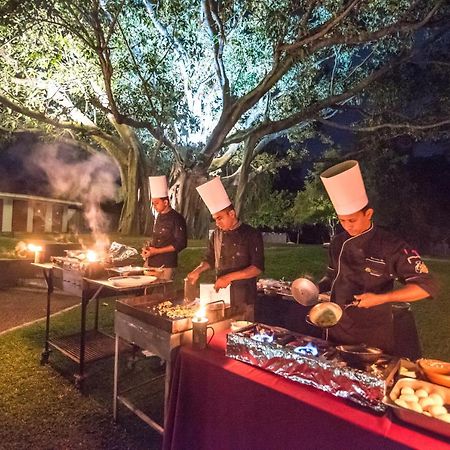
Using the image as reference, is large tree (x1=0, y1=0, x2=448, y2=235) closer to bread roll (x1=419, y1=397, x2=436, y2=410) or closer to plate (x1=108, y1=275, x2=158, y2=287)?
plate (x1=108, y1=275, x2=158, y2=287)

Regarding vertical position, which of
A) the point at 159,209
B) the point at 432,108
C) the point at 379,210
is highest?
the point at 432,108

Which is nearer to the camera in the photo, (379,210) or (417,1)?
(417,1)

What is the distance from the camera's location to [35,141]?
64.1 feet

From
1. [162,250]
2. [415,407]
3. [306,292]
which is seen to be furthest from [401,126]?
[415,407]

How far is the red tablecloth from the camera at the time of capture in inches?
60.0

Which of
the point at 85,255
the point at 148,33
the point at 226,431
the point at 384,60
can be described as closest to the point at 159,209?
the point at 85,255

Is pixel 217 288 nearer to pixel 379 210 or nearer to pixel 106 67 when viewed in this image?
pixel 106 67

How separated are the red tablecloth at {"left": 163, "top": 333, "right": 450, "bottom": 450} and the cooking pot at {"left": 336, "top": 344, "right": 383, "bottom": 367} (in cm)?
20

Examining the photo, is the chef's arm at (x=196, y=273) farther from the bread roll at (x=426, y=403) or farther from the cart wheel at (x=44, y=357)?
the cart wheel at (x=44, y=357)

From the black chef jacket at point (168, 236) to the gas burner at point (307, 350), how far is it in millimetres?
2577

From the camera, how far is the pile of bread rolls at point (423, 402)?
1501 millimetres

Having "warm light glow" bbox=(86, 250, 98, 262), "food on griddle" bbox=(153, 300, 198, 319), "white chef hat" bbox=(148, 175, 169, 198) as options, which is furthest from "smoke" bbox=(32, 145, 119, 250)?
"food on griddle" bbox=(153, 300, 198, 319)

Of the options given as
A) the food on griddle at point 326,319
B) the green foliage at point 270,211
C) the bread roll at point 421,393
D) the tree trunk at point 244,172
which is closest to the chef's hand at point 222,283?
the food on griddle at point 326,319

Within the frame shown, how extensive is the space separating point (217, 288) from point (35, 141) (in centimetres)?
1966
